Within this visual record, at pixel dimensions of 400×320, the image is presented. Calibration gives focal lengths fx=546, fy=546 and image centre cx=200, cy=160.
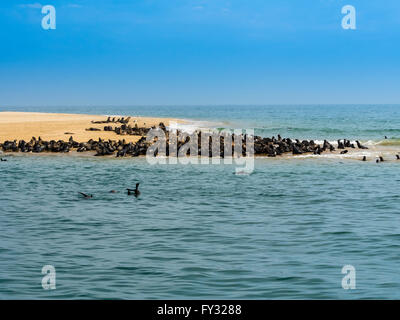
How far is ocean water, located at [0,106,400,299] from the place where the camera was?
376 inches

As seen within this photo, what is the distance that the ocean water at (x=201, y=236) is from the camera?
9.54 meters

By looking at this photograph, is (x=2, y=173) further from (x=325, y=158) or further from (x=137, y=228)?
(x=325, y=158)

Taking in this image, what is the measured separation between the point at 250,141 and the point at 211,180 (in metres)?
12.7

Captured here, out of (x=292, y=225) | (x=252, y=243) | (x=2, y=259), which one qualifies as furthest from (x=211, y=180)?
(x=2, y=259)

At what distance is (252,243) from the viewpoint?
12.3m
